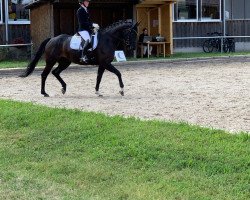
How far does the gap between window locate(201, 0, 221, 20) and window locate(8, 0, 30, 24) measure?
9873 mm

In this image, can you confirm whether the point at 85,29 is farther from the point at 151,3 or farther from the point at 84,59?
the point at 151,3

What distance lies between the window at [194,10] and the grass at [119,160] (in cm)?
2401

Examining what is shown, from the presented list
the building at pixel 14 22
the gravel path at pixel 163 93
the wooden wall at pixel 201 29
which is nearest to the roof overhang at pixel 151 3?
the wooden wall at pixel 201 29

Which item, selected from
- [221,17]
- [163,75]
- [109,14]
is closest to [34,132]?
[163,75]

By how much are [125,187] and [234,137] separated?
2200 millimetres

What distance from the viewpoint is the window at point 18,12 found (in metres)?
29.3

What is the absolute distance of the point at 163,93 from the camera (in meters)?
14.7

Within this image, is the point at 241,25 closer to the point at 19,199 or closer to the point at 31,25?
the point at 31,25

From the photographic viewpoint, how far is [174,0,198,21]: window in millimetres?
33312

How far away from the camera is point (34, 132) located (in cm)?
937

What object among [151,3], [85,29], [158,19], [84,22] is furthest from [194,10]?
[84,22]

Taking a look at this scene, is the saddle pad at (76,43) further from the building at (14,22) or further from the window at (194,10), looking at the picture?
the window at (194,10)

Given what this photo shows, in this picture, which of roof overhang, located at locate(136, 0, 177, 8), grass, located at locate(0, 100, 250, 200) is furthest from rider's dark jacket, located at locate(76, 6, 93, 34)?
roof overhang, located at locate(136, 0, 177, 8)

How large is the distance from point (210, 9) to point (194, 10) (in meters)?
1.19
